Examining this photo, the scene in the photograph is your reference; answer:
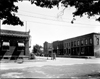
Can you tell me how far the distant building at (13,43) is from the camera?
92.1 ft

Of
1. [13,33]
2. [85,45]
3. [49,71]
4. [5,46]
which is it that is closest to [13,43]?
[5,46]

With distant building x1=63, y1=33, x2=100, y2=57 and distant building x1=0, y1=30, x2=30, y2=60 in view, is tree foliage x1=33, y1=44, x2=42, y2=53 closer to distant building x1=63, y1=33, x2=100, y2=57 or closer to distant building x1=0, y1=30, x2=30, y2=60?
distant building x1=63, y1=33, x2=100, y2=57

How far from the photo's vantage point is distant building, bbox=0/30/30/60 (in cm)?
2806

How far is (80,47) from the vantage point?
52562 mm

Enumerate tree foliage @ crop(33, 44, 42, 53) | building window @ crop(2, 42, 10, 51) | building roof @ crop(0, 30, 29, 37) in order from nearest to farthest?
building window @ crop(2, 42, 10, 51)
building roof @ crop(0, 30, 29, 37)
tree foliage @ crop(33, 44, 42, 53)

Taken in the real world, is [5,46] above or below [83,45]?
below

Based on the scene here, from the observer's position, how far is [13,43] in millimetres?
29422

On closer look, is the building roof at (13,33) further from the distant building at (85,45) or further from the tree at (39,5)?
the distant building at (85,45)

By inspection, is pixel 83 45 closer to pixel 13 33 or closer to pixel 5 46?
pixel 13 33

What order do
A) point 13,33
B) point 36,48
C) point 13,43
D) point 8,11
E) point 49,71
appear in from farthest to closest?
1. point 36,48
2. point 13,33
3. point 13,43
4. point 49,71
5. point 8,11

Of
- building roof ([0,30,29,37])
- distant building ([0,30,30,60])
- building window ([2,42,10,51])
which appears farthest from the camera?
building roof ([0,30,29,37])

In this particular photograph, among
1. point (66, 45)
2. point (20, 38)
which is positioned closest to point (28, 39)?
point (20, 38)

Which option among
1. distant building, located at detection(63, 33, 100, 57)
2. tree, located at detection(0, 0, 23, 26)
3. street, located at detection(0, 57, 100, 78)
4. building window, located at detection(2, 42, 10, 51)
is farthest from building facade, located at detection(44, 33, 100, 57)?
tree, located at detection(0, 0, 23, 26)

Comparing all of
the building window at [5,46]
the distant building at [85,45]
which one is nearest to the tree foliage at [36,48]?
the distant building at [85,45]
